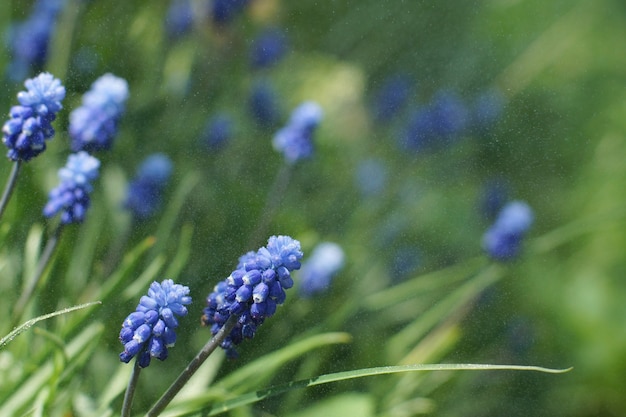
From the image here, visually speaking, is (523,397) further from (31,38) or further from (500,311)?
(31,38)

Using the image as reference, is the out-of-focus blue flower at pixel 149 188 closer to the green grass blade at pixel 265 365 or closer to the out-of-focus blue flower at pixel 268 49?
the green grass blade at pixel 265 365

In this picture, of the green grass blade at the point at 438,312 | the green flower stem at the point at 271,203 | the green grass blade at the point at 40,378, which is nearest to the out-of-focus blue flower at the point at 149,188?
the green flower stem at the point at 271,203

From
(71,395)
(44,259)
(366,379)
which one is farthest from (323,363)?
(44,259)

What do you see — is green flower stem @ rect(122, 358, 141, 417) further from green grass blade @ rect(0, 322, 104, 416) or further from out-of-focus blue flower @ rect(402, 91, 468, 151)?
out-of-focus blue flower @ rect(402, 91, 468, 151)

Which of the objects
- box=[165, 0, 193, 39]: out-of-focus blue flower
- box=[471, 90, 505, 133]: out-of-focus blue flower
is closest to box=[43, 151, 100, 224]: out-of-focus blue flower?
box=[165, 0, 193, 39]: out-of-focus blue flower

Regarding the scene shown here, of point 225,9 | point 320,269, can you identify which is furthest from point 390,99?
point 320,269

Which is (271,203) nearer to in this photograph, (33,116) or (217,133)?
(217,133)
